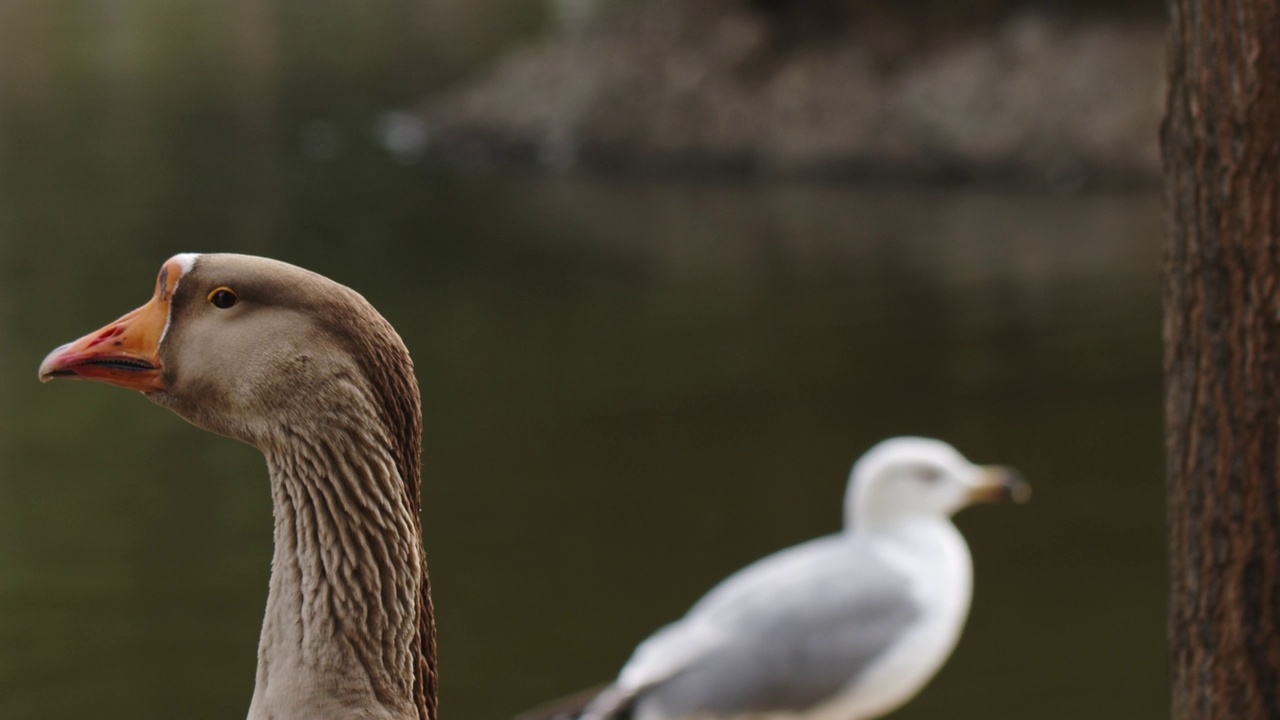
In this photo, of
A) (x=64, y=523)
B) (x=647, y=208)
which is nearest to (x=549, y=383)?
(x=64, y=523)

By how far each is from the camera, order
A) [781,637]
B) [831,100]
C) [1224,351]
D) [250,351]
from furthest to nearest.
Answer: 1. [831,100]
2. [781,637]
3. [1224,351]
4. [250,351]

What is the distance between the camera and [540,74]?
12.1 meters

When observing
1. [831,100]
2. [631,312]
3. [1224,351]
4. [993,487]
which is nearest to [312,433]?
[1224,351]

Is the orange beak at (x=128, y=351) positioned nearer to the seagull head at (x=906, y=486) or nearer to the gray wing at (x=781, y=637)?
the gray wing at (x=781, y=637)

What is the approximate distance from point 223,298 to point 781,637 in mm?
2579

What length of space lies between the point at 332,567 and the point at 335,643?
0.07 m

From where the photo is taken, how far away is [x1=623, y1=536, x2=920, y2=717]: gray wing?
3807 mm

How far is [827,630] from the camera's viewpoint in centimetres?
392

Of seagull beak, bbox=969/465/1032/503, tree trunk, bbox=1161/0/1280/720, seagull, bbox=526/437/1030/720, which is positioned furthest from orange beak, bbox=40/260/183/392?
seagull beak, bbox=969/465/1032/503

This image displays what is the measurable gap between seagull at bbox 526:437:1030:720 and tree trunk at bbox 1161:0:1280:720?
4.69 feet

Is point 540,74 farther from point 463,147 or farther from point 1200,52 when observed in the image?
point 1200,52

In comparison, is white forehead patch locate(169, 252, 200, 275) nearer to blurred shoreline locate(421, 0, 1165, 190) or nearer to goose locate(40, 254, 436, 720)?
goose locate(40, 254, 436, 720)

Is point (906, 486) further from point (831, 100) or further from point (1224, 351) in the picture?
point (831, 100)

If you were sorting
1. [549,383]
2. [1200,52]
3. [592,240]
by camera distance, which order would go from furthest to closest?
[592,240], [549,383], [1200,52]
